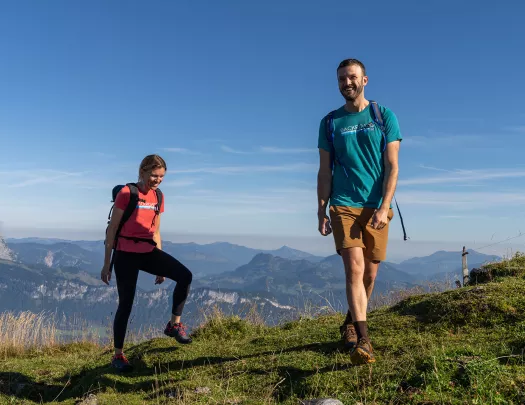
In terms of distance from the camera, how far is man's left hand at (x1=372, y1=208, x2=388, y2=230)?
177 inches

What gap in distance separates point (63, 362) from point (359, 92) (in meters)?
6.70

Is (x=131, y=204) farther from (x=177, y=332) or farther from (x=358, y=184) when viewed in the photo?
(x=358, y=184)

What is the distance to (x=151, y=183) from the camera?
20.1 ft

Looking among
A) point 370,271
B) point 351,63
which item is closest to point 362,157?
point 351,63

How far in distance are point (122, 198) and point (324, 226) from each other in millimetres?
2660

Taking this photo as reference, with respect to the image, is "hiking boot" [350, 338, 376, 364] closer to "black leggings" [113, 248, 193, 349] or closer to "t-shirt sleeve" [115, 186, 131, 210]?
"black leggings" [113, 248, 193, 349]

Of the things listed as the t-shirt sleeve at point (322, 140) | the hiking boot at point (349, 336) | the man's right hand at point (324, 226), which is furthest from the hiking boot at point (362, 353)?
the t-shirt sleeve at point (322, 140)

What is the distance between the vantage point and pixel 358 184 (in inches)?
189

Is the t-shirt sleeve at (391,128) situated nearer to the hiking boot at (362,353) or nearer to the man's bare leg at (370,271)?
the man's bare leg at (370,271)

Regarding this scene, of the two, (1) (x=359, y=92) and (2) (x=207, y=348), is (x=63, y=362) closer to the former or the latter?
(2) (x=207, y=348)

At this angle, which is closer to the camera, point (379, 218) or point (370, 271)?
point (379, 218)

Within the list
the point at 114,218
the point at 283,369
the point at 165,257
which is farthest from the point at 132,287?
the point at 283,369

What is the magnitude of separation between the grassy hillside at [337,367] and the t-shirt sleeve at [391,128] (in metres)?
2.05

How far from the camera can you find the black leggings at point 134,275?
6.12 m
